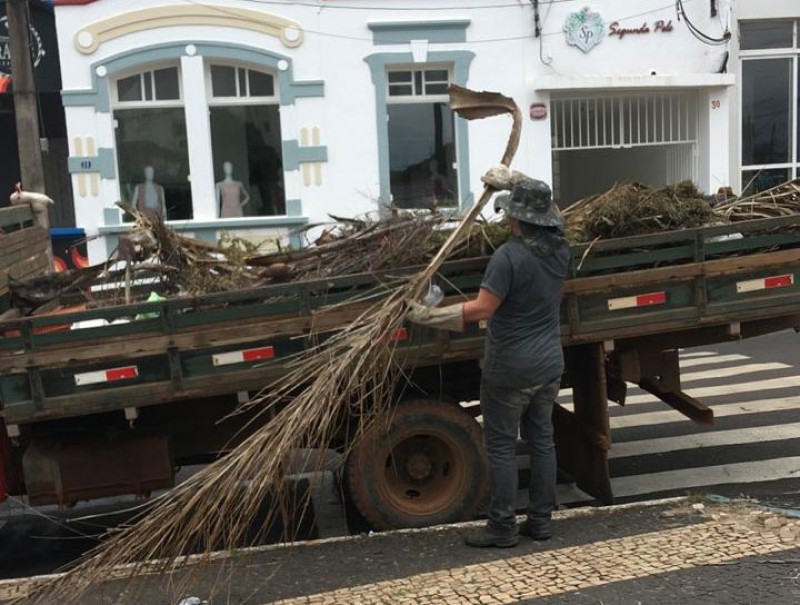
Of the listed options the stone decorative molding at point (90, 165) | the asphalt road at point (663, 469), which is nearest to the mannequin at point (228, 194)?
the stone decorative molding at point (90, 165)

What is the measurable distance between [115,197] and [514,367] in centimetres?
867

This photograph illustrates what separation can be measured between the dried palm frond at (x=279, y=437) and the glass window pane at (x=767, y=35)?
33.1 feet

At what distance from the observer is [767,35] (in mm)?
12805

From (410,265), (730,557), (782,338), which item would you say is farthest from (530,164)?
(730,557)

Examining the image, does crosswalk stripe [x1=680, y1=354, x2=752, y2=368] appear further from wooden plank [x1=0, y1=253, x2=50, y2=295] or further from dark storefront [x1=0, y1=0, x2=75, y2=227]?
dark storefront [x1=0, y1=0, x2=75, y2=227]

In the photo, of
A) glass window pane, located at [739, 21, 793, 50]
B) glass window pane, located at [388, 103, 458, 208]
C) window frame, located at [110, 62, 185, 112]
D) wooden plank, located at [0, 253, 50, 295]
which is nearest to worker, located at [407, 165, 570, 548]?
wooden plank, located at [0, 253, 50, 295]

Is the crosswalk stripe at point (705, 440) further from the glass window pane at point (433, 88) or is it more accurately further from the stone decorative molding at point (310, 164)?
the glass window pane at point (433, 88)

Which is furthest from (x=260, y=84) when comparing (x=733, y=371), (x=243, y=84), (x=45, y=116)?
(x=733, y=371)

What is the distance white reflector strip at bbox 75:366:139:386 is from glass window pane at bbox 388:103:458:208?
25.4 feet

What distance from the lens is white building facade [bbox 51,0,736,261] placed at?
35.6 feet

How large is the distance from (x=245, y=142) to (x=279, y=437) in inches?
334

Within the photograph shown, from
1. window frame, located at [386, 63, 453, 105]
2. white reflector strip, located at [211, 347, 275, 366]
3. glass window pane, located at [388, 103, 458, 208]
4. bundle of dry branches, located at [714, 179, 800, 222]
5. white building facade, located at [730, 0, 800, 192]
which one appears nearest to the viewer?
white reflector strip, located at [211, 347, 275, 366]

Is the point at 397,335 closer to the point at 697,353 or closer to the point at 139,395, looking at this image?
the point at 139,395

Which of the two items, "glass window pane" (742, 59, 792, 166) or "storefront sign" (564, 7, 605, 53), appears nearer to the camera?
"storefront sign" (564, 7, 605, 53)
